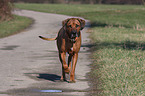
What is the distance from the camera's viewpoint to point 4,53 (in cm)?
1502

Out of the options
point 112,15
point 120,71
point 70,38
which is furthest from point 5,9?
point 70,38

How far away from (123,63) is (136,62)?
0.42 metres

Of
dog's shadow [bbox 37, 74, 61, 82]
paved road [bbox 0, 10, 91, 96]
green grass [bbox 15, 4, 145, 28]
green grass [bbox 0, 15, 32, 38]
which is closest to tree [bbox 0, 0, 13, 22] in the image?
green grass [bbox 0, 15, 32, 38]

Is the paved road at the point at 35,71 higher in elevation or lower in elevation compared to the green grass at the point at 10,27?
higher

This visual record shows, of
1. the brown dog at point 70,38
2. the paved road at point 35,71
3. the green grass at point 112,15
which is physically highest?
the brown dog at point 70,38

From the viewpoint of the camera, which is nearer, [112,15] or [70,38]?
[70,38]

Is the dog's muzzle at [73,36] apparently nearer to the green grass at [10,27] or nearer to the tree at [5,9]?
the green grass at [10,27]

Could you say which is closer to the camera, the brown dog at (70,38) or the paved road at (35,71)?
the brown dog at (70,38)

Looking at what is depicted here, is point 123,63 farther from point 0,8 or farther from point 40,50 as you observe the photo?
point 0,8

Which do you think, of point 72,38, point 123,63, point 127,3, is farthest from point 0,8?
point 127,3

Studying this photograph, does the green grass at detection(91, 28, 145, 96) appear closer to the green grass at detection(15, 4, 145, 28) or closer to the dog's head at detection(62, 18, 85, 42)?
the dog's head at detection(62, 18, 85, 42)

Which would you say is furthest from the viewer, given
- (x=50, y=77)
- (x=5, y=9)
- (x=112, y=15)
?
(x=112, y=15)

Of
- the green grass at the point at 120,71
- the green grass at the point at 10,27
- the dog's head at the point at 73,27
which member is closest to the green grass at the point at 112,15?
the green grass at the point at 10,27

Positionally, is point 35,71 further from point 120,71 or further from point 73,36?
point 73,36
